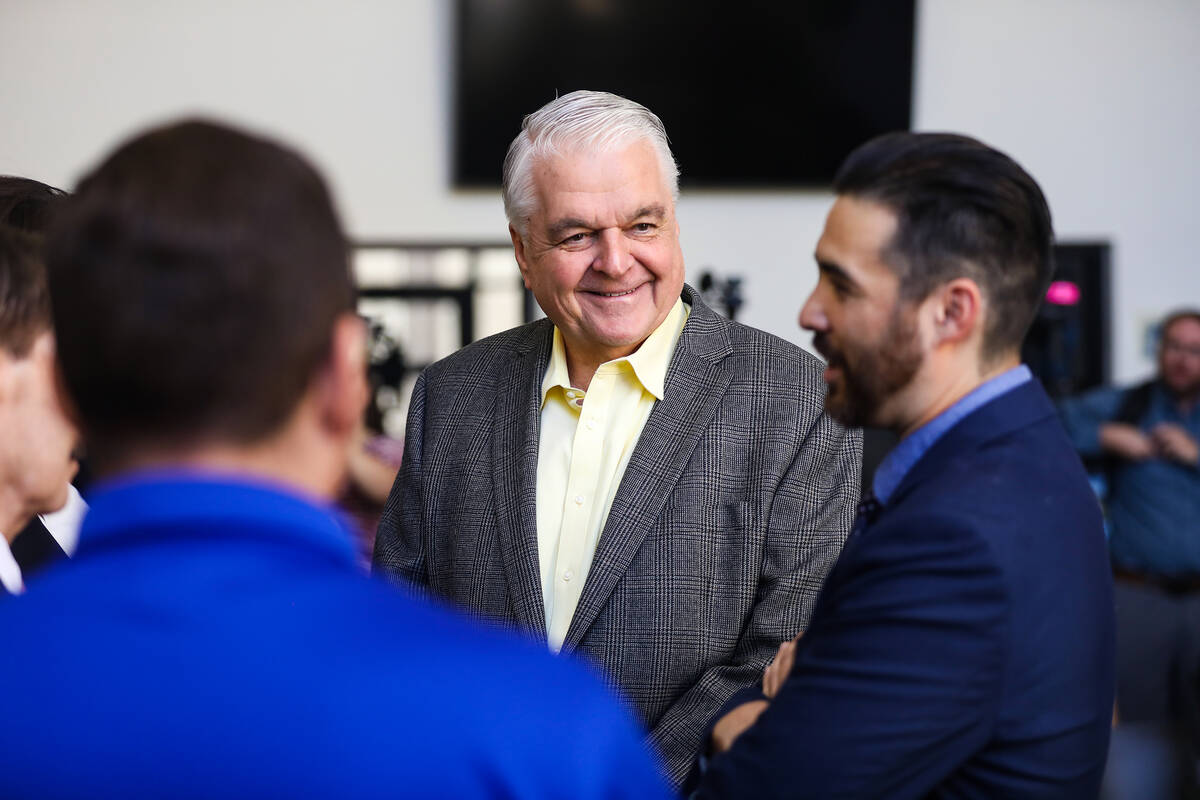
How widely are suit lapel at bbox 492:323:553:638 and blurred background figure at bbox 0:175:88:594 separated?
23.4 inches

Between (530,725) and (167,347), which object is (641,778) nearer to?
(530,725)

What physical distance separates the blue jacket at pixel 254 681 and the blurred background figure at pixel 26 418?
63cm

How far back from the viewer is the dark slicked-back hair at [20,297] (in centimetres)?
120

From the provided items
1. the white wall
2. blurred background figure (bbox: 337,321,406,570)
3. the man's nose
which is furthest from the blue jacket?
the white wall

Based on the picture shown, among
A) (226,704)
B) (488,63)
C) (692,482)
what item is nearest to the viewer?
(226,704)

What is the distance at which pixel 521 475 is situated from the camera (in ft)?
5.59

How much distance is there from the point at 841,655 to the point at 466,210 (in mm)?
3823

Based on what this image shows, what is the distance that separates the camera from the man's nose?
1.69 metres

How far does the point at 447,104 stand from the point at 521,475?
3227 mm

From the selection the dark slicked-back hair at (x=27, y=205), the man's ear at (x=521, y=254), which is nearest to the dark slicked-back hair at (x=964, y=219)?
the man's ear at (x=521, y=254)

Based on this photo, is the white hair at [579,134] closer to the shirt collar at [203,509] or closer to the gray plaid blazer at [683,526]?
the gray plaid blazer at [683,526]

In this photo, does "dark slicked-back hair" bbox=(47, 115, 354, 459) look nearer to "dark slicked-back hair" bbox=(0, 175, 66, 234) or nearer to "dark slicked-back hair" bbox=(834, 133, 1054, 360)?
"dark slicked-back hair" bbox=(834, 133, 1054, 360)

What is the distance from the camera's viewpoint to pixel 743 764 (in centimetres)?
109

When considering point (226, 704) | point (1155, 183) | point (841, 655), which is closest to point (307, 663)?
point (226, 704)
